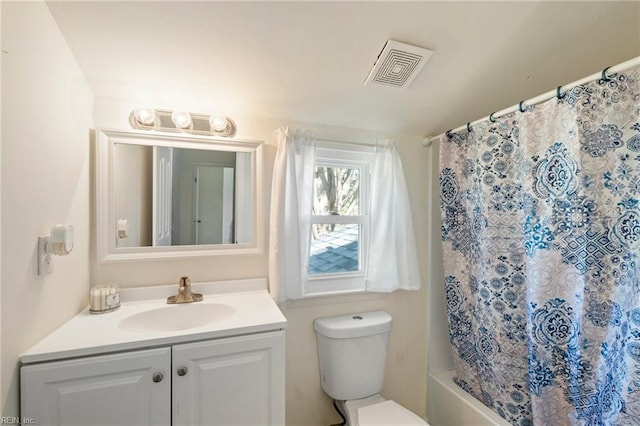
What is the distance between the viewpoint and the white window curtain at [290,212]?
1473mm

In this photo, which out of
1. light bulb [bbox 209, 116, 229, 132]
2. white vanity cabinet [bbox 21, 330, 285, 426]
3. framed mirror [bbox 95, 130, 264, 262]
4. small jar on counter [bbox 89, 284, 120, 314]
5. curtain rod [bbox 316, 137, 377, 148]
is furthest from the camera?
→ curtain rod [bbox 316, 137, 377, 148]

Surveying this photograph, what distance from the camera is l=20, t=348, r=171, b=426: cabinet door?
33.7 inches

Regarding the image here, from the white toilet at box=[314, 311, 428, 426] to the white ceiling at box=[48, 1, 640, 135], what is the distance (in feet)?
4.16

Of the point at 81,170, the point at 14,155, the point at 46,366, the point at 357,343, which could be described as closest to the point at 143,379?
the point at 46,366

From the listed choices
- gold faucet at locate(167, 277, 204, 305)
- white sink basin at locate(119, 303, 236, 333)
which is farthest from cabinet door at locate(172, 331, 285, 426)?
gold faucet at locate(167, 277, 204, 305)

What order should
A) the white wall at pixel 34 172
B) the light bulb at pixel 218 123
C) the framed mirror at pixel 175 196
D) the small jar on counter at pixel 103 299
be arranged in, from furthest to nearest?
the light bulb at pixel 218 123, the framed mirror at pixel 175 196, the small jar on counter at pixel 103 299, the white wall at pixel 34 172

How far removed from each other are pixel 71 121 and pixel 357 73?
1263 millimetres

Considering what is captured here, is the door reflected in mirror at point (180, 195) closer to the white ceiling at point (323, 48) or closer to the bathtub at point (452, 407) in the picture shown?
the white ceiling at point (323, 48)

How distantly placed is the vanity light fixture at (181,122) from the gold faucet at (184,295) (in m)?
0.77

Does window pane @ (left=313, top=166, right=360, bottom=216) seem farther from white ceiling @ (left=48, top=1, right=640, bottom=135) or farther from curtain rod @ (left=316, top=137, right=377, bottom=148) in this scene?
white ceiling @ (left=48, top=1, right=640, bottom=135)

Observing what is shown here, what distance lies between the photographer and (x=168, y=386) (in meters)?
0.99

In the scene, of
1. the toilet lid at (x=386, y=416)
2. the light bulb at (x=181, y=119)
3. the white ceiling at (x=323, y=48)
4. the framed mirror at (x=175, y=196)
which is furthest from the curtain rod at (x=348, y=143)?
the toilet lid at (x=386, y=416)

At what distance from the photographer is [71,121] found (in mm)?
1105

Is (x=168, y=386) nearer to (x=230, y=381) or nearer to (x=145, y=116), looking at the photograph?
(x=230, y=381)
